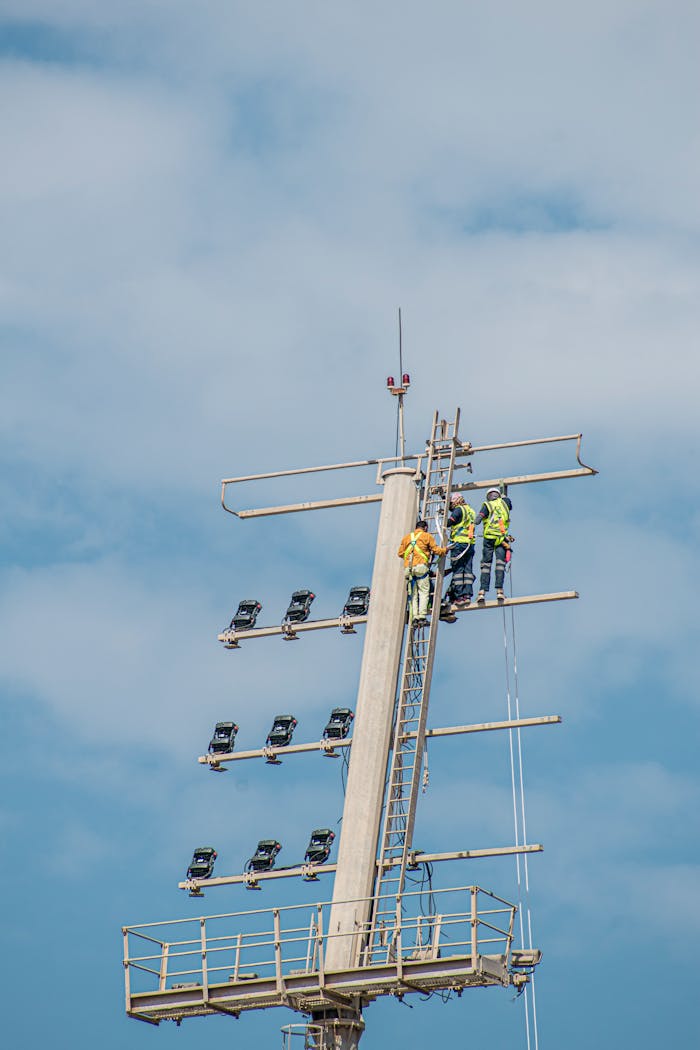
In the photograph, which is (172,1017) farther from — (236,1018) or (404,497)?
(404,497)

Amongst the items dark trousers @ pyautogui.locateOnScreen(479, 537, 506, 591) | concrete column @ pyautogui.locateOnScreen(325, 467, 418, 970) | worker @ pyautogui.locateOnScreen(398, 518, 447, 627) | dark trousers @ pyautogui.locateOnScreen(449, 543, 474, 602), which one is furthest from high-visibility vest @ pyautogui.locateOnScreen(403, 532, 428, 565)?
dark trousers @ pyautogui.locateOnScreen(479, 537, 506, 591)

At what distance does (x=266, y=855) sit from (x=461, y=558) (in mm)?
7919

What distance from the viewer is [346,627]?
6241 cm

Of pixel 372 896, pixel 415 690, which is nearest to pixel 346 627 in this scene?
pixel 415 690

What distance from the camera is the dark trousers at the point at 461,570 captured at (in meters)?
61.9

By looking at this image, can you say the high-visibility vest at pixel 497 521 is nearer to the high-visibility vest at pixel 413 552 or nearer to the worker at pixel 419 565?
the worker at pixel 419 565

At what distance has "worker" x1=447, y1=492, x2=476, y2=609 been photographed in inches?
2437

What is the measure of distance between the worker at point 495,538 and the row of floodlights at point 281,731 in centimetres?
405

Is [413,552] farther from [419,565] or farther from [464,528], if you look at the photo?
[464,528]

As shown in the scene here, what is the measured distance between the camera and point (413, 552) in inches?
2421

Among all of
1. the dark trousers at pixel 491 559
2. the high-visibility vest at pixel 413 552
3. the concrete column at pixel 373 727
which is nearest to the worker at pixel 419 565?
the high-visibility vest at pixel 413 552

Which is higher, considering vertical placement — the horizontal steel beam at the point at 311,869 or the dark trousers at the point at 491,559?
the dark trousers at the point at 491,559

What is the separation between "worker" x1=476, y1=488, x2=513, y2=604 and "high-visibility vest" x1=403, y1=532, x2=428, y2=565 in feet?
4.67

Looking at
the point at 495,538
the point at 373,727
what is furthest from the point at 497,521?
the point at 373,727
